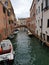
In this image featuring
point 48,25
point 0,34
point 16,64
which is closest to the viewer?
point 16,64

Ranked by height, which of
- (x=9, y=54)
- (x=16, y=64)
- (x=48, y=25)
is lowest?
(x=16, y=64)

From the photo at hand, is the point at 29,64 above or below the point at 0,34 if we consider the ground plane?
below

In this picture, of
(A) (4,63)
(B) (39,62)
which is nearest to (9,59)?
(A) (4,63)

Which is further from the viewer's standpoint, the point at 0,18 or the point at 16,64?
the point at 0,18

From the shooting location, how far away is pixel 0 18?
26.8 metres

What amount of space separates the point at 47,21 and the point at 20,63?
11.4 meters

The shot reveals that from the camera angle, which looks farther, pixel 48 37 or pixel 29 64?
pixel 48 37

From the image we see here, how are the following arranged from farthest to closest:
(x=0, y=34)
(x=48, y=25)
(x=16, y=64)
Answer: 1. (x=0, y=34)
2. (x=48, y=25)
3. (x=16, y=64)

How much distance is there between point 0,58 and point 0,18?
14.0 metres

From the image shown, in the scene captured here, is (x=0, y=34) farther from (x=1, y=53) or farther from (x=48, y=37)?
(x=1, y=53)

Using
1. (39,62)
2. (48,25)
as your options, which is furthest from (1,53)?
(48,25)

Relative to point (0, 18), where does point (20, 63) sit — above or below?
below

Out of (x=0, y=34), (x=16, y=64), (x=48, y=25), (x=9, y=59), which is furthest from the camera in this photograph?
(x=0, y=34)

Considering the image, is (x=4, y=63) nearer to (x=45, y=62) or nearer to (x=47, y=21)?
(x=45, y=62)
